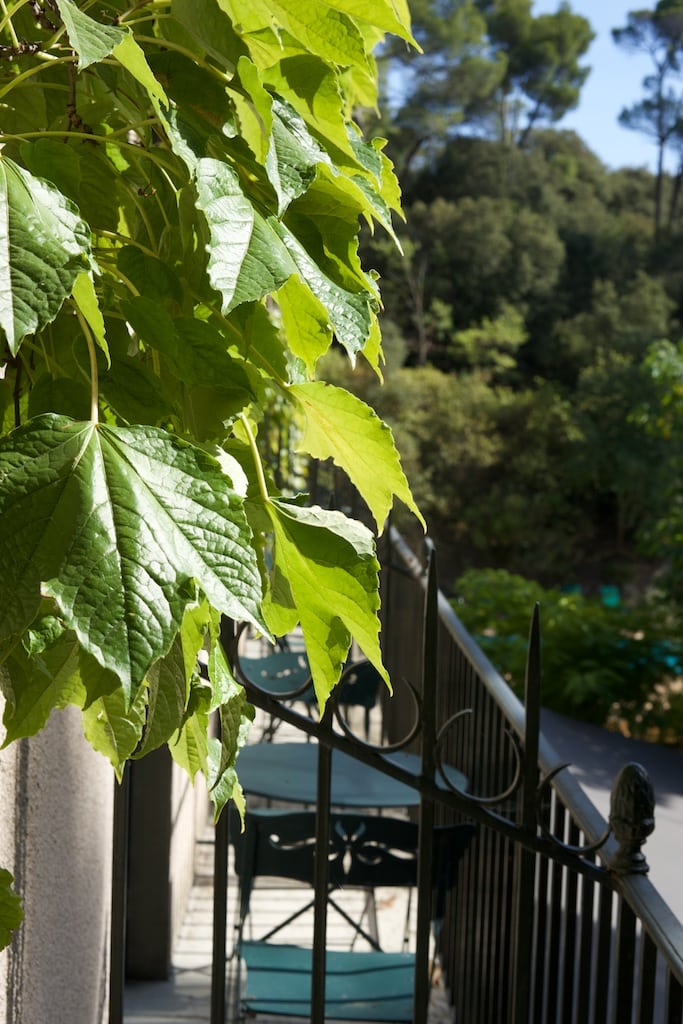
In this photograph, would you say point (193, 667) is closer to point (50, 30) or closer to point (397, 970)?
point (50, 30)

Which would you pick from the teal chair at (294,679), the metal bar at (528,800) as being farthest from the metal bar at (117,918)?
the teal chair at (294,679)

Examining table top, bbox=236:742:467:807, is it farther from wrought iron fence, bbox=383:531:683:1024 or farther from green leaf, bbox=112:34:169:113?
green leaf, bbox=112:34:169:113

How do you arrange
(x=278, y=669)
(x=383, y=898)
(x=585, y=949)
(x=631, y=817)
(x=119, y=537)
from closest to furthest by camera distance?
(x=119, y=537) → (x=631, y=817) → (x=585, y=949) → (x=383, y=898) → (x=278, y=669)

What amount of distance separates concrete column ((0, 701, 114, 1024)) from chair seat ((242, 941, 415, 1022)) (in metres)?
0.89

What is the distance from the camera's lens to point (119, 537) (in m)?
0.49

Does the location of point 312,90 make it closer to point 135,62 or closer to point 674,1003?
point 135,62

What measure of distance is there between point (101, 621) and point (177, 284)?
11.7 inches

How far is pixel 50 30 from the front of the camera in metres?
0.73

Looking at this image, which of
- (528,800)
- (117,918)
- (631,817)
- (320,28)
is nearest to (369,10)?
(320,28)

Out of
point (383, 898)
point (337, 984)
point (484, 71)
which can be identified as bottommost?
point (383, 898)

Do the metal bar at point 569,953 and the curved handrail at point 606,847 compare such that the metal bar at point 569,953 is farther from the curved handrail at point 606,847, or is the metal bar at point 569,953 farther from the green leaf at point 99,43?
the green leaf at point 99,43

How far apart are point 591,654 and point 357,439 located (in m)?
6.48

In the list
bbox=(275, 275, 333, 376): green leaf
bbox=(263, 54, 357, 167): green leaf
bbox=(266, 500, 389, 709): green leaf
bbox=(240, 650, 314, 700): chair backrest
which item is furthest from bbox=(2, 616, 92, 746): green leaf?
bbox=(240, 650, 314, 700): chair backrest

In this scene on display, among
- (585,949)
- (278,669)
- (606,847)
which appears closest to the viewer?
(606,847)
